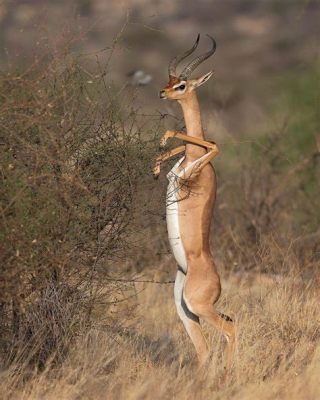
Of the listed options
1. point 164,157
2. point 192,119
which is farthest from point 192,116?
point 164,157

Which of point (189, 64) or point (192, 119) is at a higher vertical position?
point (189, 64)

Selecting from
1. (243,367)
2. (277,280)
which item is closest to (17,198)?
(243,367)

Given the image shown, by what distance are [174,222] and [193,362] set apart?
1.02 meters

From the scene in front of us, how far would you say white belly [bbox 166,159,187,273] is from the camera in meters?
7.29

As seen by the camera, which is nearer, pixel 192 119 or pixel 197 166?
pixel 197 166

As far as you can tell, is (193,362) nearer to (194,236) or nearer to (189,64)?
(194,236)

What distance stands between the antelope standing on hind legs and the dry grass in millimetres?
265

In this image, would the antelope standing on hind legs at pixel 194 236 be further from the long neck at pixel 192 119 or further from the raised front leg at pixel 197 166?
the long neck at pixel 192 119

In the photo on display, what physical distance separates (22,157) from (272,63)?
136 ft

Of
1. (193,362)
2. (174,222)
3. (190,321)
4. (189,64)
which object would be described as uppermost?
(189,64)

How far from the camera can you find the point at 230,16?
163ft

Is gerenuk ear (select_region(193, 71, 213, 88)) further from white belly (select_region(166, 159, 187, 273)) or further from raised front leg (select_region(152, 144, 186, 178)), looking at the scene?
white belly (select_region(166, 159, 187, 273))

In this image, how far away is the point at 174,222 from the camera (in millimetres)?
7297

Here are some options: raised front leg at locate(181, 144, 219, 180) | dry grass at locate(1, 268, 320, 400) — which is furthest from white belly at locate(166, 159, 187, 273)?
dry grass at locate(1, 268, 320, 400)
